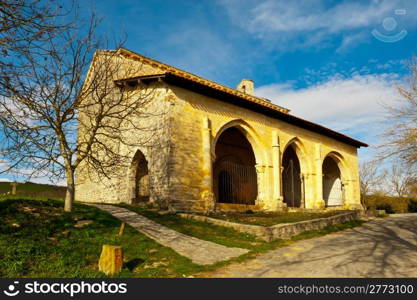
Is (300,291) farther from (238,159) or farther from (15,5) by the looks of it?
(238,159)

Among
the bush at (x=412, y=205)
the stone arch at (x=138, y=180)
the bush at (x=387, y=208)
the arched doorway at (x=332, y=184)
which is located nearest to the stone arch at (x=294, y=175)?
the arched doorway at (x=332, y=184)

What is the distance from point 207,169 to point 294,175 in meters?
11.7

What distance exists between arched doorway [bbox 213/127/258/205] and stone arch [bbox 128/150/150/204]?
430 cm

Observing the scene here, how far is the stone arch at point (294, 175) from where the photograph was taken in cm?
2144

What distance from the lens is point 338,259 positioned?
834cm

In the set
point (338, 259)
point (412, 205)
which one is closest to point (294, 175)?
point (412, 205)

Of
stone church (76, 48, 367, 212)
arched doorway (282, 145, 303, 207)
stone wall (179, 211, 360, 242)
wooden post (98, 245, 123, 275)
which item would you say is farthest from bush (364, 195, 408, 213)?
wooden post (98, 245, 123, 275)

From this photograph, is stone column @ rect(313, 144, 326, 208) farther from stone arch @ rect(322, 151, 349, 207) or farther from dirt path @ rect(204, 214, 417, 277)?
dirt path @ rect(204, 214, 417, 277)

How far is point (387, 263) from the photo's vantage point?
26.2 ft

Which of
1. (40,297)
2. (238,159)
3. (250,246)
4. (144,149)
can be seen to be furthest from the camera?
(238,159)

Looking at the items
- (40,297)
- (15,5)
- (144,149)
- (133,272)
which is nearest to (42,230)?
(133,272)

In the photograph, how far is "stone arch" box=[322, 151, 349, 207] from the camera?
991 inches

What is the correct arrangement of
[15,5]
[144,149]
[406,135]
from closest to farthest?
[15,5]
[406,135]
[144,149]

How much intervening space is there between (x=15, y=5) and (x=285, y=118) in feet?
52.5
